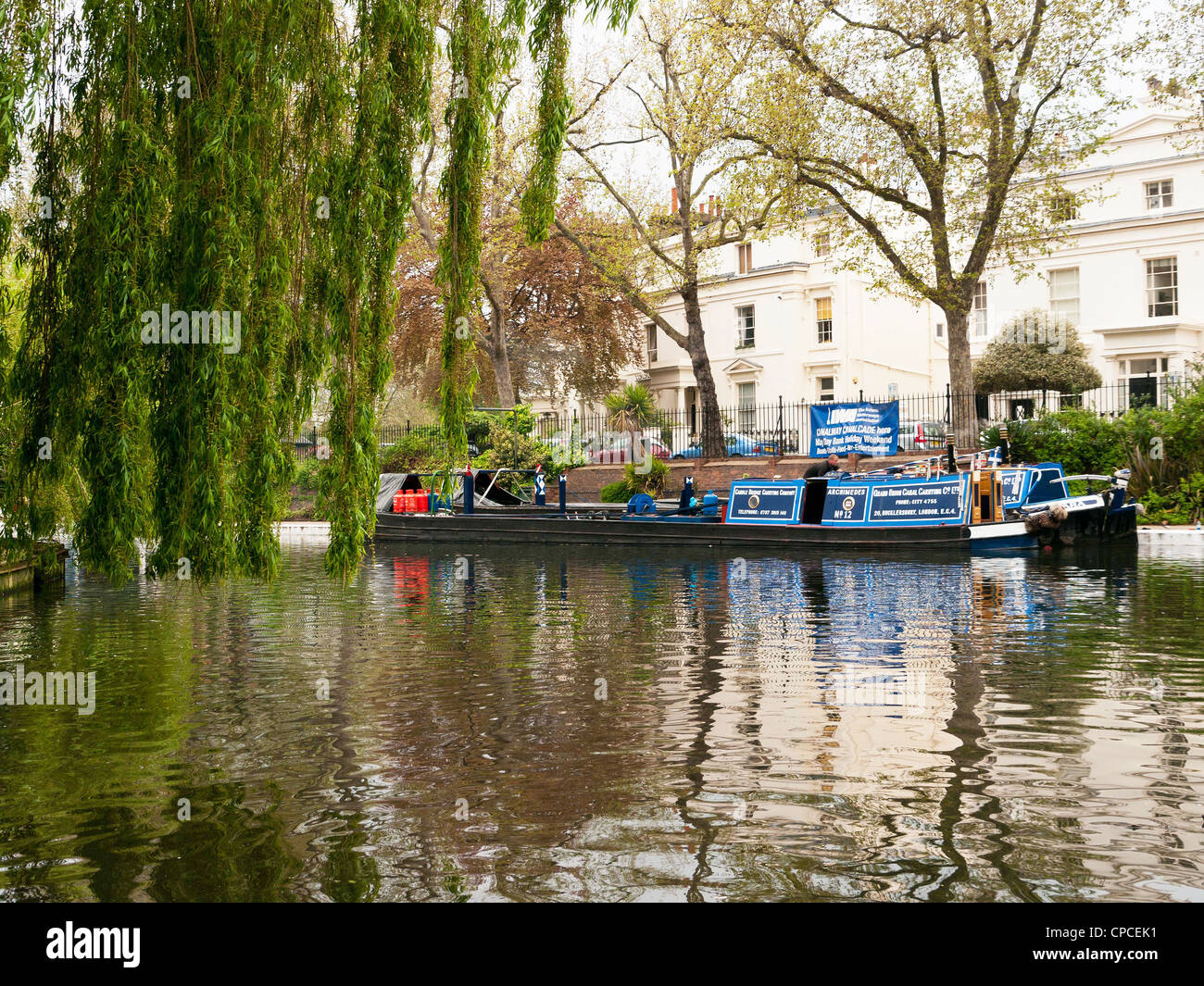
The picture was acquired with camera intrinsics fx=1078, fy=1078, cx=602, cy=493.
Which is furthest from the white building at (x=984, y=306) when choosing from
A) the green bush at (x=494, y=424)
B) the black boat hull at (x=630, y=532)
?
the black boat hull at (x=630, y=532)

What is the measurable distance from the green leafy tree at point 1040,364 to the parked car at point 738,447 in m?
7.54

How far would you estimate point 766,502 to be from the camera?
2350 centimetres

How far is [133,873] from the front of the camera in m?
4.59

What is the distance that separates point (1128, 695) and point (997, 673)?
111 centimetres

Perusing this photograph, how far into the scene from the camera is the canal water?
14.8ft

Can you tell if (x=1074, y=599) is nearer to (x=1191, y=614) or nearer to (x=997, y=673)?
(x=1191, y=614)

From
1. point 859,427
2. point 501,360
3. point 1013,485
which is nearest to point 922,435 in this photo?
point 859,427

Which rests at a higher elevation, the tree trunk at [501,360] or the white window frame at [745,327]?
the white window frame at [745,327]

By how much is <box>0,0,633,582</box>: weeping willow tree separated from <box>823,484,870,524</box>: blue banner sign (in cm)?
1540

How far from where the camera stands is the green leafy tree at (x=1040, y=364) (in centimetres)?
3544

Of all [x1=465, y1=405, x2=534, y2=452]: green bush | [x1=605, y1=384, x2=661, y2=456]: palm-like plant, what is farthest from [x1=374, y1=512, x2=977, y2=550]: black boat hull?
[x1=605, y1=384, x2=661, y2=456]: palm-like plant

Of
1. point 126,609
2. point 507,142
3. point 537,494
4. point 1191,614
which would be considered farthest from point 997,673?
point 507,142

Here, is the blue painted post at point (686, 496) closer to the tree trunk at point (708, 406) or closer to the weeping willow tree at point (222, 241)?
the tree trunk at point (708, 406)

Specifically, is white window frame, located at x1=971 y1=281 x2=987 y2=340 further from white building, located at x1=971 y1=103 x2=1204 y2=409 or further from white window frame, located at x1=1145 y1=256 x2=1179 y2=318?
white window frame, located at x1=1145 y1=256 x2=1179 y2=318
